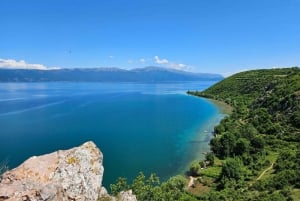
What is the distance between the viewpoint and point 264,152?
218 feet

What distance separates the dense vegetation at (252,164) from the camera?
43312mm

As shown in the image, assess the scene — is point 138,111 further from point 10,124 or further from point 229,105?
point 10,124

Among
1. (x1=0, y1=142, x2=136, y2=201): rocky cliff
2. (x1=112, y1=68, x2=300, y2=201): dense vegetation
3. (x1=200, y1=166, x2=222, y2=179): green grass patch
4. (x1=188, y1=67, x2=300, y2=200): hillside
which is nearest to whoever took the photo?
(x1=0, y1=142, x2=136, y2=201): rocky cliff

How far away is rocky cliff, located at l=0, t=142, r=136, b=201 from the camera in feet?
46.8

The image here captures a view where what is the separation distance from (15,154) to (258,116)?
222 feet

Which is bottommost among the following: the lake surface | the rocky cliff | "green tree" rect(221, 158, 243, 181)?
the lake surface

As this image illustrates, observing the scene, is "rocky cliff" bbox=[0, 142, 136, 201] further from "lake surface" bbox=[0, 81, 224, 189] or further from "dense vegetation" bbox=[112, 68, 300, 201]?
"lake surface" bbox=[0, 81, 224, 189]

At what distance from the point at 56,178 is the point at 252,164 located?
171 ft

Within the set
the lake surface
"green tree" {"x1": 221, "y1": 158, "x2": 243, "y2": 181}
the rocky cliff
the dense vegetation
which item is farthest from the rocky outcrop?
the lake surface

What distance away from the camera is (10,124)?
117312 mm

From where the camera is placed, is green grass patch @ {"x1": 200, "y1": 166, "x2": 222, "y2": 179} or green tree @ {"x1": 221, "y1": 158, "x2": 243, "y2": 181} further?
green grass patch @ {"x1": 200, "y1": 166, "x2": 222, "y2": 179}

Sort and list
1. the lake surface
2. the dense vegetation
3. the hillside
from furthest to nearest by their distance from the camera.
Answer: the lake surface → the hillside → the dense vegetation

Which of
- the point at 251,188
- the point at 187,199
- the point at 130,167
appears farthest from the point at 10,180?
the point at 130,167

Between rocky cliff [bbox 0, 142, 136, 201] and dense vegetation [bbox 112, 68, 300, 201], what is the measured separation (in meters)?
14.8
